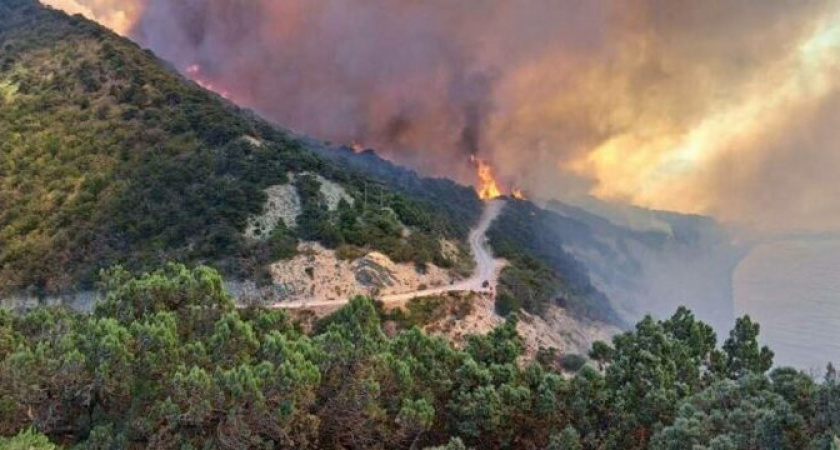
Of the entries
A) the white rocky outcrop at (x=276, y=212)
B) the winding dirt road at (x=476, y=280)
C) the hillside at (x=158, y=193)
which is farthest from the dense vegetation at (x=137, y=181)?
the winding dirt road at (x=476, y=280)

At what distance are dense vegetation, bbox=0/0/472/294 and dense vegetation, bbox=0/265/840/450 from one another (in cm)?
3443

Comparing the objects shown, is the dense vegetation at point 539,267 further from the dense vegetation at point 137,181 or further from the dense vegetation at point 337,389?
the dense vegetation at point 337,389

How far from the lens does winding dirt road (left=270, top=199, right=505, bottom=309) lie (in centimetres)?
5706

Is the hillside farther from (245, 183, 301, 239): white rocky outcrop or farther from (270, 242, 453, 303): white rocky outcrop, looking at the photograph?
(270, 242, 453, 303): white rocky outcrop

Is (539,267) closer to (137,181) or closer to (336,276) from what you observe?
(336,276)

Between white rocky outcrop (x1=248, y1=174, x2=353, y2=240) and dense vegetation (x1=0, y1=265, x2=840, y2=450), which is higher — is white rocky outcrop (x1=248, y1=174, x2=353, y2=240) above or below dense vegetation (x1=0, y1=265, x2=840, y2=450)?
above

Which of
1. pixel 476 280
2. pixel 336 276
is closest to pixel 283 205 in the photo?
pixel 336 276

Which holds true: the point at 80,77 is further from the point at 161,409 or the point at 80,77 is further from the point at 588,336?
the point at 161,409

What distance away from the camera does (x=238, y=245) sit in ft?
201

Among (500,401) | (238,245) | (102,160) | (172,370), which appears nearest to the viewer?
(172,370)

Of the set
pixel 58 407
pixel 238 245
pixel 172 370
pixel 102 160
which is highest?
pixel 102 160

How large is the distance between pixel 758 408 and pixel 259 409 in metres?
14.6

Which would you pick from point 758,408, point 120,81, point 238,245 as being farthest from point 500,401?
point 120,81

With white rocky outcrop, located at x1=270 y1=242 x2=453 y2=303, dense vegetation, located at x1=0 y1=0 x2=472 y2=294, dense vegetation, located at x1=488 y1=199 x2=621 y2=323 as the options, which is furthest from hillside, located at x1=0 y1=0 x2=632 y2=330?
white rocky outcrop, located at x1=270 y1=242 x2=453 y2=303
